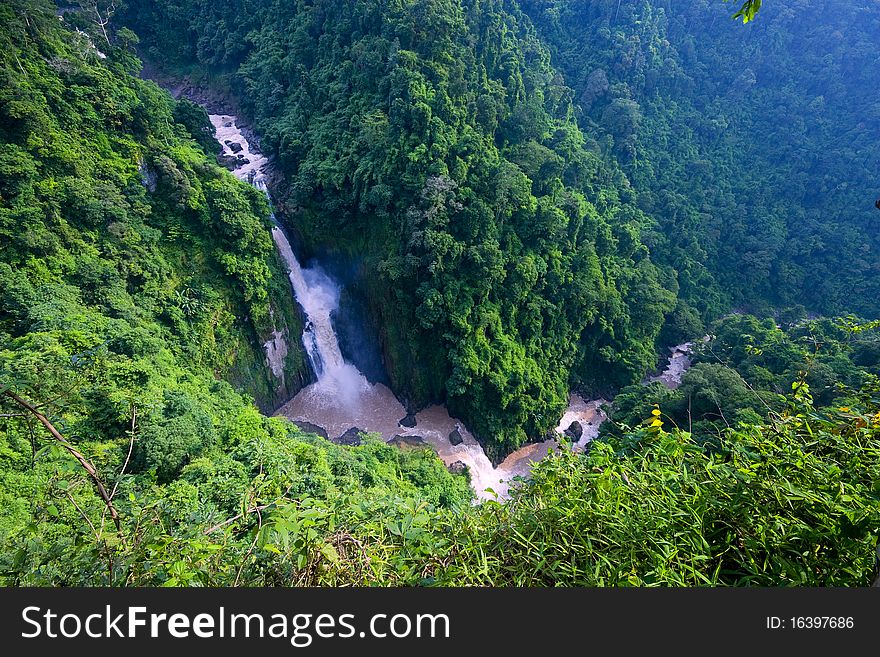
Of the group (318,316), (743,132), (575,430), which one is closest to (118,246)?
(318,316)

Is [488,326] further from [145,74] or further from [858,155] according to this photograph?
[858,155]

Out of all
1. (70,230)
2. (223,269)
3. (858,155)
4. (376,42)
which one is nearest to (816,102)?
(858,155)

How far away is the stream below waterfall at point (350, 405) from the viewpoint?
18109 millimetres

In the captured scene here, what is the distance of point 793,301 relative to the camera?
2861 centimetres

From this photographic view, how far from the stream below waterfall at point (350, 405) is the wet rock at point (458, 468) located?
13.3 inches

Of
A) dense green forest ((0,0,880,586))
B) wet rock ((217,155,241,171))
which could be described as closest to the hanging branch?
dense green forest ((0,0,880,586))

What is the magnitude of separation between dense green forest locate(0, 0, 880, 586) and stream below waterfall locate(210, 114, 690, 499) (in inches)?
34.5

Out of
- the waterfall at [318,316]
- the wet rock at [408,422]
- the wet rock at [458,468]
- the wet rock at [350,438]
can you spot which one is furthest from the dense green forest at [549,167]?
the wet rock at [350,438]

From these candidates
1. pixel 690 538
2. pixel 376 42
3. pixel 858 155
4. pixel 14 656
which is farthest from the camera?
pixel 858 155

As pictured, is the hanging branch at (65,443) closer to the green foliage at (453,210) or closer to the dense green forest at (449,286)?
the dense green forest at (449,286)

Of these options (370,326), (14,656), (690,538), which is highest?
(690,538)

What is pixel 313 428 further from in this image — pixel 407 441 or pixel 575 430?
pixel 575 430

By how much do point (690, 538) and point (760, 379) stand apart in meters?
19.0

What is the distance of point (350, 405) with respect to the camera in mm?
19438
